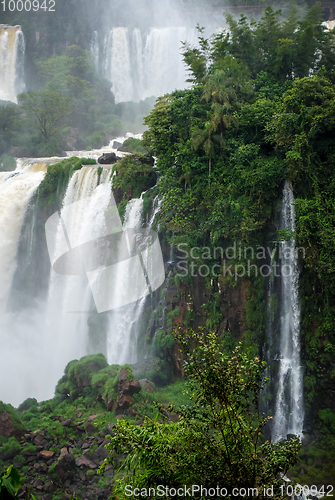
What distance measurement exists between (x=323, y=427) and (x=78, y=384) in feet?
26.6

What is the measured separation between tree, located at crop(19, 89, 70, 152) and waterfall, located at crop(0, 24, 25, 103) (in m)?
8.60

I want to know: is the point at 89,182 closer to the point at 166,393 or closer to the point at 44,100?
the point at 166,393

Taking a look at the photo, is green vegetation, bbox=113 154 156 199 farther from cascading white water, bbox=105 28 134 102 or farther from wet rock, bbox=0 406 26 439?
cascading white water, bbox=105 28 134 102

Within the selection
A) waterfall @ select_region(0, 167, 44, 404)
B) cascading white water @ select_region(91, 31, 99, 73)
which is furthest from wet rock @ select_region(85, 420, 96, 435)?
cascading white water @ select_region(91, 31, 99, 73)

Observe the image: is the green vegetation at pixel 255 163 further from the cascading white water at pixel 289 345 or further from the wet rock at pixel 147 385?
the wet rock at pixel 147 385

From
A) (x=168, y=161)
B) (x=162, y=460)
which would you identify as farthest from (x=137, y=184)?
(x=162, y=460)

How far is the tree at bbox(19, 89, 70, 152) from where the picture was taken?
3341cm

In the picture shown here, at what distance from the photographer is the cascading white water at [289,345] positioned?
481 inches

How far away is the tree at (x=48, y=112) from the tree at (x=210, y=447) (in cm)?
3104

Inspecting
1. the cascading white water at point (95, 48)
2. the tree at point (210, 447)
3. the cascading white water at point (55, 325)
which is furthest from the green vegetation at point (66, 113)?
the tree at point (210, 447)

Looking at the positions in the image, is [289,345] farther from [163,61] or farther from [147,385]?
[163,61]

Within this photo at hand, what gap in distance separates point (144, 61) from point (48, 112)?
12.2m

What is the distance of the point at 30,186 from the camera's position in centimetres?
2250

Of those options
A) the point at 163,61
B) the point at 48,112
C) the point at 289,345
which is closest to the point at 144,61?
the point at 163,61
